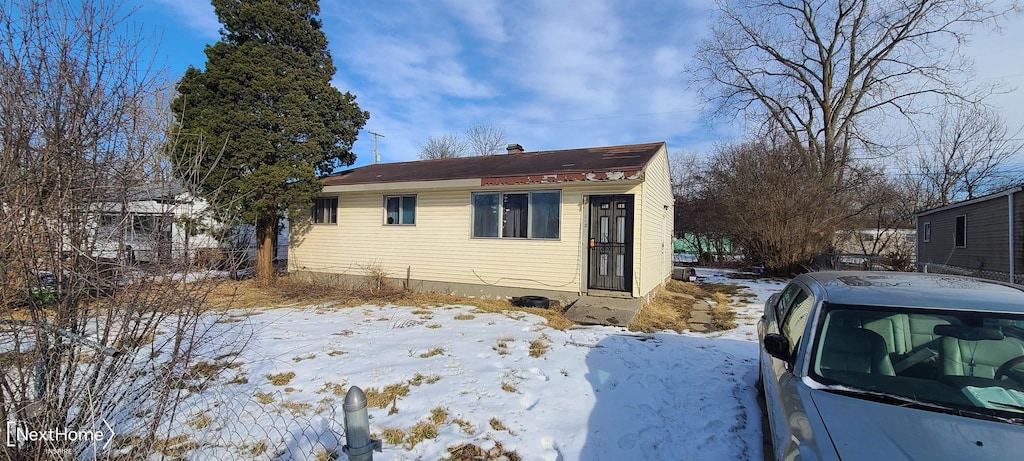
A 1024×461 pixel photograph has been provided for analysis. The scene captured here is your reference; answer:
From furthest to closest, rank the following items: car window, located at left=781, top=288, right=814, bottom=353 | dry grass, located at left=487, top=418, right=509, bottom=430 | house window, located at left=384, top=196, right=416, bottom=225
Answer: house window, located at left=384, top=196, right=416, bottom=225 < dry grass, located at left=487, top=418, right=509, bottom=430 < car window, located at left=781, top=288, right=814, bottom=353

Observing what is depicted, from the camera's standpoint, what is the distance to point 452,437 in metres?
3.50

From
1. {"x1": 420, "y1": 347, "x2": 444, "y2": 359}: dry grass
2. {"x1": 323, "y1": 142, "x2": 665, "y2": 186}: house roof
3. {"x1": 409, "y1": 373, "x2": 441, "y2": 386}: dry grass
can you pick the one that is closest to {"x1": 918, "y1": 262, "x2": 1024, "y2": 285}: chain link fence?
{"x1": 323, "y1": 142, "x2": 665, "y2": 186}: house roof

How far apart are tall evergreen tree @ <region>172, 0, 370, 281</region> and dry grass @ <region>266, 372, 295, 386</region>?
22.6 feet

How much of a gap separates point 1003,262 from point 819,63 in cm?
1463

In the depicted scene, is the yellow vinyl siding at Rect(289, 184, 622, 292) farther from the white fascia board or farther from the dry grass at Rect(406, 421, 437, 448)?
the dry grass at Rect(406, 421, 437, 448)

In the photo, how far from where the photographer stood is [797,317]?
10.7 feet

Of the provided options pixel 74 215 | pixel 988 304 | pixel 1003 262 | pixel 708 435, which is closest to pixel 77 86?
pixel 74 215

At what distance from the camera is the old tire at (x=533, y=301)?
28.7ft

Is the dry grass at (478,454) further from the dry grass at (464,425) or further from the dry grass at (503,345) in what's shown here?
the dry grass at (503,345)

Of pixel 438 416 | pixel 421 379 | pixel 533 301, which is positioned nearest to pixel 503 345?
pixel 421 379

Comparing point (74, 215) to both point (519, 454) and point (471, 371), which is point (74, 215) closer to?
point (519, 454)

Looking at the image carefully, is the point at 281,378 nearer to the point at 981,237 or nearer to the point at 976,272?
the point at 976,272

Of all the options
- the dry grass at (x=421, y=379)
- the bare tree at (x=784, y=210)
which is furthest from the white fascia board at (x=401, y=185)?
the bare tree at (x=784, y=210)

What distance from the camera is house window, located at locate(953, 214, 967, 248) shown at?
49.2 ft
